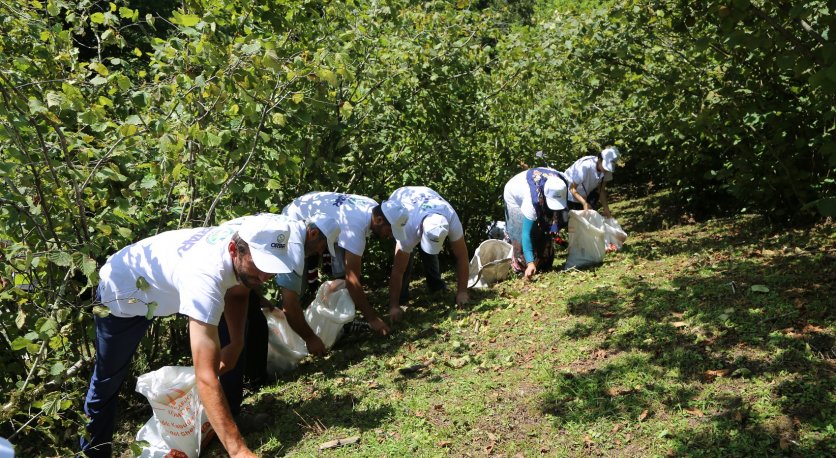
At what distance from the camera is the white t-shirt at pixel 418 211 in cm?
605

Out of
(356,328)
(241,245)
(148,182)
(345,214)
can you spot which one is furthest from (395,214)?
(241,245)

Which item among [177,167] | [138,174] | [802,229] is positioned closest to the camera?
[177,167]

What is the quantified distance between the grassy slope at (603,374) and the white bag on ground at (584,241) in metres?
0.75

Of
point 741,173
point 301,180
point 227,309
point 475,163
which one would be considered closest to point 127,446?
point 227,309

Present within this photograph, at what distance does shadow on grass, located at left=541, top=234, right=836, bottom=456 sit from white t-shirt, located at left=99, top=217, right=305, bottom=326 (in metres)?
2.18

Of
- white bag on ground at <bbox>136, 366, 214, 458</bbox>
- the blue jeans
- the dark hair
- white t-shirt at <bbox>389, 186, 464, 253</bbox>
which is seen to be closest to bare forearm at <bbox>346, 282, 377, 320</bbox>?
white t-shirt at <bbox>389, 186, 464, 253</bbox>

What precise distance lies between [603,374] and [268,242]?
2489 mm

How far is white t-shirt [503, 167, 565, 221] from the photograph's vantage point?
24.0 feet

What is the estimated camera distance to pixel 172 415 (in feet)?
12.9

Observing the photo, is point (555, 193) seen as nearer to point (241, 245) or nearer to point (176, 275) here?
point (241, 245)

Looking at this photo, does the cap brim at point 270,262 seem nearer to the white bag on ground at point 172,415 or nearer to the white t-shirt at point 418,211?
the white bag on ground at point 172,415

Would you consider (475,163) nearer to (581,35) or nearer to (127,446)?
(581,35)

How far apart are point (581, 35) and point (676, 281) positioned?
10.3ft

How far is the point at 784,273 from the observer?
583 centimetres
